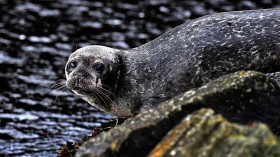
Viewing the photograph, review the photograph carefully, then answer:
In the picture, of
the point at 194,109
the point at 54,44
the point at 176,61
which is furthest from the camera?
the point at 54,44

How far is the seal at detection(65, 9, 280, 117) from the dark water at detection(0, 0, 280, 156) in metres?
2.80

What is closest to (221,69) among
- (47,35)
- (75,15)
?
(47,35)

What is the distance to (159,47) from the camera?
11.4 meters

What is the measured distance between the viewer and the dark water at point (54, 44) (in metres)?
15.3

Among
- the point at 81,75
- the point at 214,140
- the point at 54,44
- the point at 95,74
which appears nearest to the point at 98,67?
the point at 95,74

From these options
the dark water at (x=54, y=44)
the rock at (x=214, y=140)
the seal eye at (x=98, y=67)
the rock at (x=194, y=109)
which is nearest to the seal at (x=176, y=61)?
the seal eye at (x=98, y=67)

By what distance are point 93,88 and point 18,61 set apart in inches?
346

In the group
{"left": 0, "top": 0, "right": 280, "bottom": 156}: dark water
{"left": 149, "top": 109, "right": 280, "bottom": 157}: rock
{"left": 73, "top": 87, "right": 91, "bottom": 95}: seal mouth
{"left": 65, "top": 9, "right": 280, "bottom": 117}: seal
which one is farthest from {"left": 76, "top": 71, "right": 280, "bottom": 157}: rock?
{"left": 0, "top": 0, "right": 280, "bottom": 156}: dark water

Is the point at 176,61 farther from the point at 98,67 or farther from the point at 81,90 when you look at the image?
the point at 81,90

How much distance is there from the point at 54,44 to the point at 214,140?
15.1 metres

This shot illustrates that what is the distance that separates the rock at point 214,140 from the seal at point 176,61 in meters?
4.25

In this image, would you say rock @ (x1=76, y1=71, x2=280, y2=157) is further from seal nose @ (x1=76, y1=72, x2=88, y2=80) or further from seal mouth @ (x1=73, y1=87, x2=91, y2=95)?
seal mouth @ (x1=73, y1=87, x2=91, y2=95)

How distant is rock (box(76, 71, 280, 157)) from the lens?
6.86m

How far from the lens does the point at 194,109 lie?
23.5 feet
